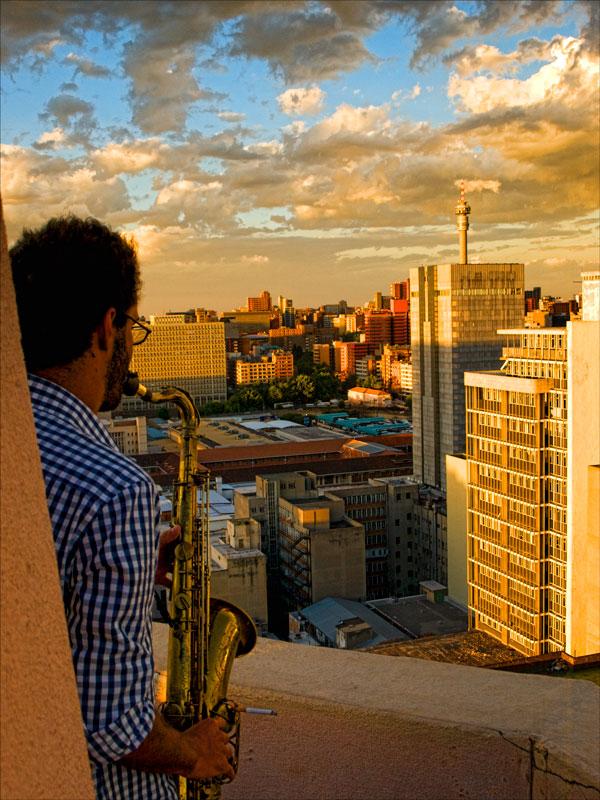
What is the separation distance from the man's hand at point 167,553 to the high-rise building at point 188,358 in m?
44.4

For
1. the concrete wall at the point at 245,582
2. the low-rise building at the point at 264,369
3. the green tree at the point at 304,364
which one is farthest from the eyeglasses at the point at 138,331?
the green tree at the point at 304,364

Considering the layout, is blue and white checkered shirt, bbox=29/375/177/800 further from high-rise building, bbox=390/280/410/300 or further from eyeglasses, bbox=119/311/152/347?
high-rise building, bbox=390/280/410/300

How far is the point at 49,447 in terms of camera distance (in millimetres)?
784

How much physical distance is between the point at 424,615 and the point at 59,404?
582 inches

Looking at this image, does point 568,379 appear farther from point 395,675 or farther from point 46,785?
point 46,785

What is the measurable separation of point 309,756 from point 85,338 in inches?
49.0

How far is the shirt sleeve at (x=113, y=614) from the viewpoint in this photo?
0.74m

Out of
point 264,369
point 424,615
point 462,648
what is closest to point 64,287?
point 462,648

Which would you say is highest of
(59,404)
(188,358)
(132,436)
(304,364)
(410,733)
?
(59,404)

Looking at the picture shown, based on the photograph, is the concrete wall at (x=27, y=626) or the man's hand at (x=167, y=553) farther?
the man's hand at (x=167, y=553)

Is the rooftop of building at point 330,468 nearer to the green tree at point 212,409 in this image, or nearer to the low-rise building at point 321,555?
the low-rise building at point 321,555

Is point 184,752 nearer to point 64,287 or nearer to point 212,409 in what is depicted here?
point 64,287

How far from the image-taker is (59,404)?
2.70 ft

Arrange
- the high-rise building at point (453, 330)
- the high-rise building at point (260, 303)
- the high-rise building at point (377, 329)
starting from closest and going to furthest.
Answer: the high-rise building at point (453, 330) → the high-rise building at point (377, 329) → the high-rise building at point (260, 303)
